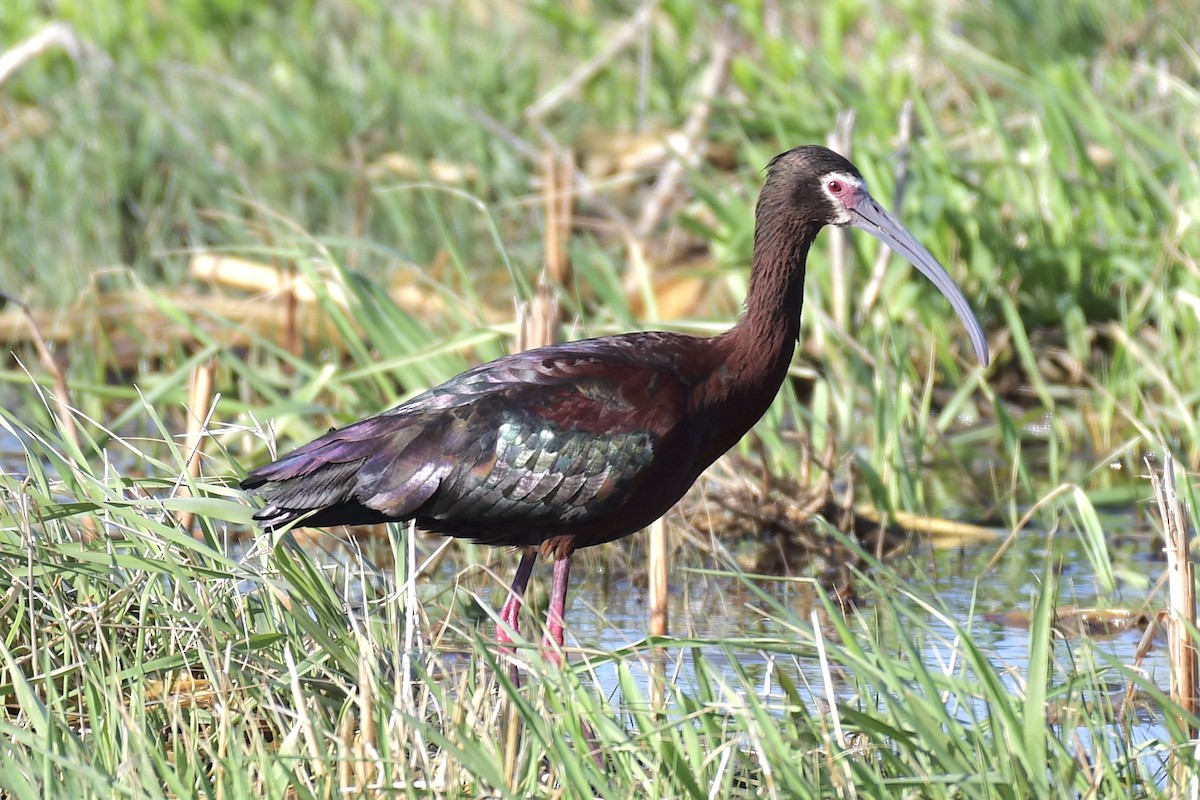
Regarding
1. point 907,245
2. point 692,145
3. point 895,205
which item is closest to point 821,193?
point 907,245

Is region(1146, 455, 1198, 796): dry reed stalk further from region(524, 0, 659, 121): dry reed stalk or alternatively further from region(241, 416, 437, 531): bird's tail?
region(524, 0, 659, 121): dry reed stalk

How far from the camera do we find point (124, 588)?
144 inches

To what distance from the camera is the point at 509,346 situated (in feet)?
20.5

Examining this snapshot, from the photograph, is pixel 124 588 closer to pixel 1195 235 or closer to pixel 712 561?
pixel 712 561

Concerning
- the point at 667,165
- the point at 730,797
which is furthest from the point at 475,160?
the point at 730,797

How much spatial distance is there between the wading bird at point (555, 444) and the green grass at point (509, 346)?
0.24 metres

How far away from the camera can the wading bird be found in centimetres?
405

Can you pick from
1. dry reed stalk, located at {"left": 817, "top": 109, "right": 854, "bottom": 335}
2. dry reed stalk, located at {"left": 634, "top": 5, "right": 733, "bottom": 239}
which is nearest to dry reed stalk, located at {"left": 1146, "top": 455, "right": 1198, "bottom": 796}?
dry reed stalk, located at {"left": 817, "top": 109, "right": 854, "bottom": 335}

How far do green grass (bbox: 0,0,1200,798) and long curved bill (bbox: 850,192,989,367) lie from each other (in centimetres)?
47

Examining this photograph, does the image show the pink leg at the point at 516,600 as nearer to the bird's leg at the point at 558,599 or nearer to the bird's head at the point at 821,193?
the bird's leg at the point at 558,599

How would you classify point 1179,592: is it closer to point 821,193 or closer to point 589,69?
point 821,193

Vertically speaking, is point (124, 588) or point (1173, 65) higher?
point (1173, 65)

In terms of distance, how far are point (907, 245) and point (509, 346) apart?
6.70 ft

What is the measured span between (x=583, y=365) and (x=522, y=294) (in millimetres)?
1118
